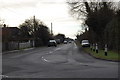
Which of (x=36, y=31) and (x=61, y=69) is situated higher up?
(x=36, y=31)

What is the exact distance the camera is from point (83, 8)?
59688 mm

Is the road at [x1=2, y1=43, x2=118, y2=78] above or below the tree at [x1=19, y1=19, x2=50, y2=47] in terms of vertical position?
below

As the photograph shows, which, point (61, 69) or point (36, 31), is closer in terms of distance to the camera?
point (61, 69)

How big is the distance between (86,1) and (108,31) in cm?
2313

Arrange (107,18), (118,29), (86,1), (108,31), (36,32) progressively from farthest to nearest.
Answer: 1. (36,32)
2. (86,1)
3. (107,18)
4. (108,31)
5. (118,29)

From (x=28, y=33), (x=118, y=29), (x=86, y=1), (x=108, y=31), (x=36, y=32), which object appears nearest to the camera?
(x=118, y=29)

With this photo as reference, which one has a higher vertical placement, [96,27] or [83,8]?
[83,8]

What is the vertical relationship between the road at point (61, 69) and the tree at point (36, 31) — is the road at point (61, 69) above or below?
below

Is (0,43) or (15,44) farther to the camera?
(15,44)

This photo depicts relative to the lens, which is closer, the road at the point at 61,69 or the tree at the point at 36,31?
the road at the point at 61,69

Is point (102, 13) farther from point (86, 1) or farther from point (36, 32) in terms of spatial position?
point (36, 32)

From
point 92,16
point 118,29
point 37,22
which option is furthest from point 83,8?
point 37,22

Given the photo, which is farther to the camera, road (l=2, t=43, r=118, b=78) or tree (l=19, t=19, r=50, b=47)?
tree (l=19, t=19, r=50, b=47)

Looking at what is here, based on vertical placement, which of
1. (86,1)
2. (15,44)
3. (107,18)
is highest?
(86,1)
